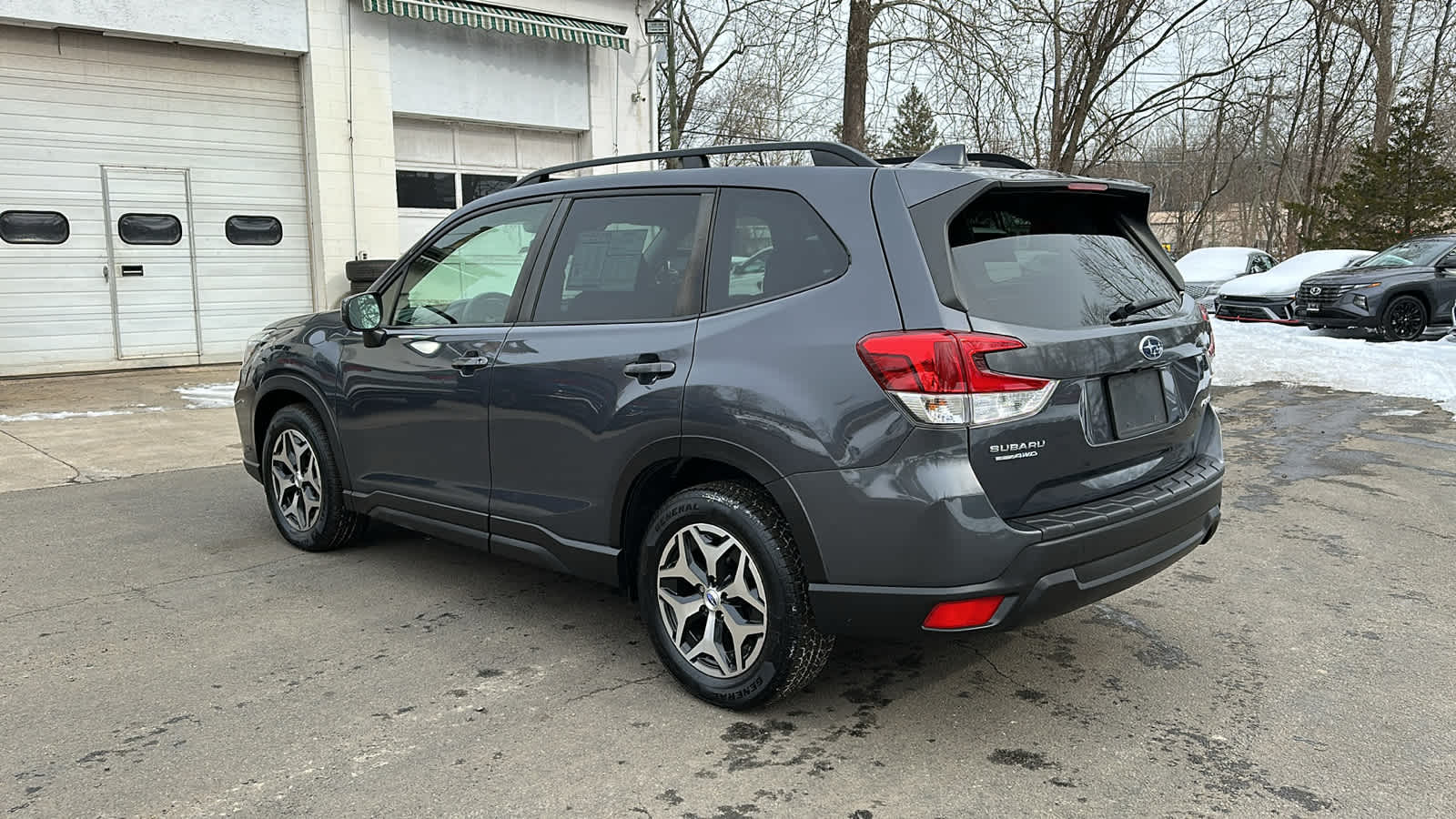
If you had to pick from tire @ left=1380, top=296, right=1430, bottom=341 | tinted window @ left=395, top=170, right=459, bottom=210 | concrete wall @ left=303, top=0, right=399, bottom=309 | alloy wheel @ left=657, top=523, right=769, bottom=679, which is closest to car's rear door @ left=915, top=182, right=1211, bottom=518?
alloy wheel @ left=657, top=523, right=769, bottom=679

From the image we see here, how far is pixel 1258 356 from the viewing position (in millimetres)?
13055

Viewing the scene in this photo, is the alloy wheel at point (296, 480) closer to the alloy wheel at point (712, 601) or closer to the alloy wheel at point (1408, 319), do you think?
the alloy wheel at point (712, 601)

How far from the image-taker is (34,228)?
11.5 meters

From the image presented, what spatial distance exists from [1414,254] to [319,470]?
16.2 metres

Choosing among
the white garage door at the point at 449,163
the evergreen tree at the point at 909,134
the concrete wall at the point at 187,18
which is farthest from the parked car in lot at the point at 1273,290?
the evergreen tree at the point at 909,134

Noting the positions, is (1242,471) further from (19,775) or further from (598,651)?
(19,775)

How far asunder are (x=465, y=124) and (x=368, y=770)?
41.2ft

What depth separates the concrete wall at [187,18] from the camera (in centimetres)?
1105

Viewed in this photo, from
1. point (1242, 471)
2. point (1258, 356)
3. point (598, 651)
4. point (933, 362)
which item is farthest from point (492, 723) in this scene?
point (1258, 356)

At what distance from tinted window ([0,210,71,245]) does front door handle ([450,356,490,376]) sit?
386 inches

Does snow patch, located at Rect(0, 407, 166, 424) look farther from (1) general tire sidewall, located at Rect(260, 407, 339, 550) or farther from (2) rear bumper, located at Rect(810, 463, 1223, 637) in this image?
(2) rear bumper, located at Rect(810, 463, 1223, 637)

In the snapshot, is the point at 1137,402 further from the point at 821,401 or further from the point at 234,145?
the point at 234,145

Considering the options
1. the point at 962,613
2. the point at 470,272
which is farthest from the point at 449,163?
the point at 962,613

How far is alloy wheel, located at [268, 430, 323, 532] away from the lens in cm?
517
